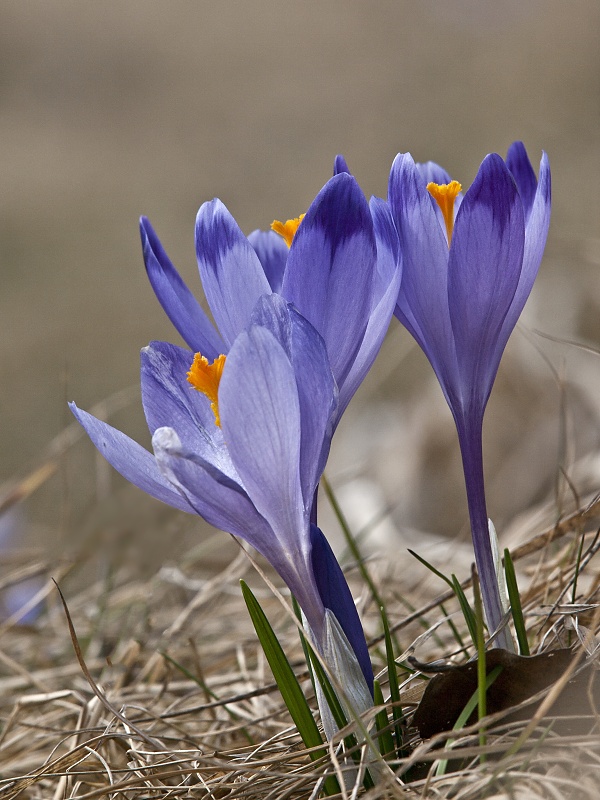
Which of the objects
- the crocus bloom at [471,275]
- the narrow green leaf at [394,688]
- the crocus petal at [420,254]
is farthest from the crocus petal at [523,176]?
the narrow green leaf at [394,688]

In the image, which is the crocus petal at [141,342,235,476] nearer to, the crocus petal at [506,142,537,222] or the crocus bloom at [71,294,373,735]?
the crocus bloom at [71,294,373,735]

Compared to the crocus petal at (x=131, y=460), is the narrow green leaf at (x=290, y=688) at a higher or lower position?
lower

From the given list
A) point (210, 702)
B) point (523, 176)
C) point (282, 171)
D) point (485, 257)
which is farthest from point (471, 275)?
point (282, 171)

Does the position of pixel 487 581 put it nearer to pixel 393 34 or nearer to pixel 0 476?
pixel 0 476

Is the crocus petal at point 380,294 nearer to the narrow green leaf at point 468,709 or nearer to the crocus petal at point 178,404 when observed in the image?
the crocus petal at point 178,404

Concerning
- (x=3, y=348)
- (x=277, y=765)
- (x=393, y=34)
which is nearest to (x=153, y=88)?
(x=393, y=34)

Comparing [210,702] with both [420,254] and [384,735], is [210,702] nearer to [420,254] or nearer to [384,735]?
[384,735]

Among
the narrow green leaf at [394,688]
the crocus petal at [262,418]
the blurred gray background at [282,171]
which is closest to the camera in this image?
the crocus petal at [262,418]
